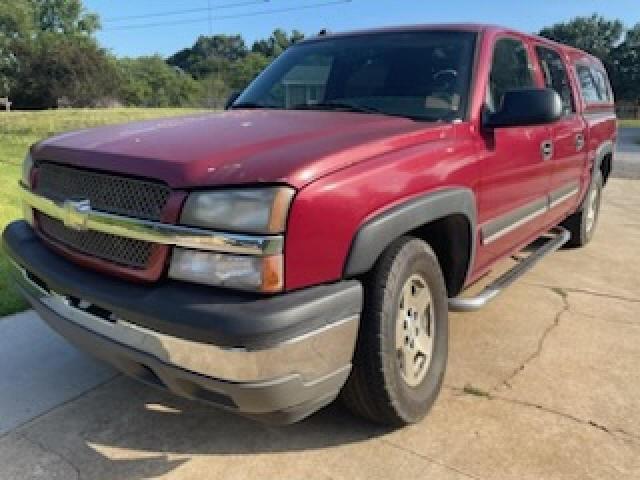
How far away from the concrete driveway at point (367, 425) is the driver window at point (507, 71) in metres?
1.46

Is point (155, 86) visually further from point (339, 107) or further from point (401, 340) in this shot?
point (401, 340)

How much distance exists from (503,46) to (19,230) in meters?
2.93

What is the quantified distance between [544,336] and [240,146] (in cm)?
249

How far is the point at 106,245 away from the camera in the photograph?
2.55 m

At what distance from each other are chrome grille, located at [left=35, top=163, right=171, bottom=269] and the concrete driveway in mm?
854

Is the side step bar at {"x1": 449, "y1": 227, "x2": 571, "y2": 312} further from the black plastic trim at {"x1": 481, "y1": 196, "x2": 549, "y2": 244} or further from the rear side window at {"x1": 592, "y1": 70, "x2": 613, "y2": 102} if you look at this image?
the rear side window at {"x1": 592, "y1": 70, "x2": 613, "y2": 102}

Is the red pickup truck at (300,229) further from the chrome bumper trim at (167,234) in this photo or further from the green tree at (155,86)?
the green tree at (155,86)

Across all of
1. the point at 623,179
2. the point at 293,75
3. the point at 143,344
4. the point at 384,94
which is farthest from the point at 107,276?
the point at 623,179

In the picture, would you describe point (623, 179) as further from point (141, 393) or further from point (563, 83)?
point (141, 393)

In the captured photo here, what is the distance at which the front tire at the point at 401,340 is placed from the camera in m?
2.57

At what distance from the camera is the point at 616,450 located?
2773 mm

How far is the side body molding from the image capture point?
2.43 metres

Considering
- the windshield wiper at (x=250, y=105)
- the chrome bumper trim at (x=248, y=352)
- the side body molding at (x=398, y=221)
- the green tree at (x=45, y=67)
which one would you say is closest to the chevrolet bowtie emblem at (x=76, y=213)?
the chrome bumper trim at (x=248, y=352)

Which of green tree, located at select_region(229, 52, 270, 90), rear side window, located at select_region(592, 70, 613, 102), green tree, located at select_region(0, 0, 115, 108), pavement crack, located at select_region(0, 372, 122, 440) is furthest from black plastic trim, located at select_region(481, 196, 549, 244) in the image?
green tree, located at select_region(229, 52, 270, 90)
